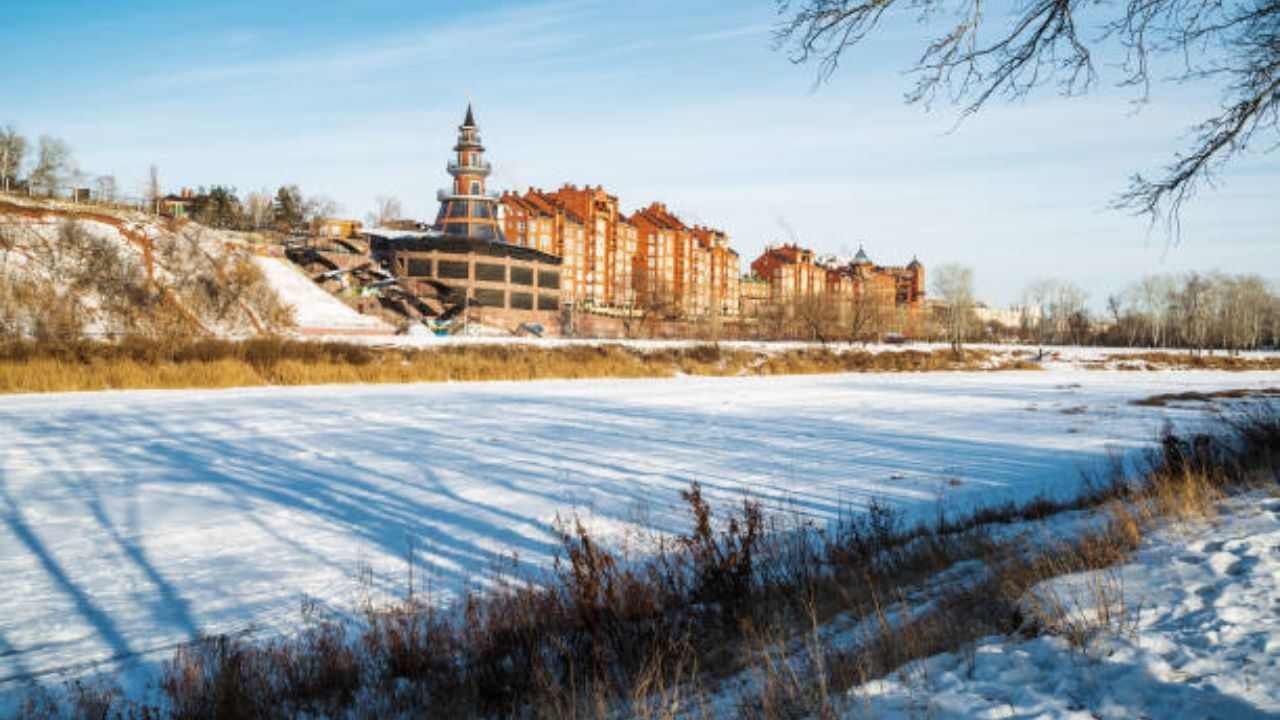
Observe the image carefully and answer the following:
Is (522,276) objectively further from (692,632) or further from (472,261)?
(692,632)

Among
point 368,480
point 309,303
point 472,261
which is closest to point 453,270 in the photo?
point 472,261

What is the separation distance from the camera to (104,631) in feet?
17.9

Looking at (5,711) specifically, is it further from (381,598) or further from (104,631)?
(381,598)

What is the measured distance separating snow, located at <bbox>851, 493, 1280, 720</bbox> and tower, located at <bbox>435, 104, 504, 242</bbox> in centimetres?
7228

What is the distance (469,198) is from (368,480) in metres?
68.0

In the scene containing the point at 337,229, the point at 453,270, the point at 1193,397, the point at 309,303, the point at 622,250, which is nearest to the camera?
the point at 1193,397

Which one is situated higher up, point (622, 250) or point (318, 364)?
point (622, 250)

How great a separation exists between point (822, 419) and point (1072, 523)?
10276mm

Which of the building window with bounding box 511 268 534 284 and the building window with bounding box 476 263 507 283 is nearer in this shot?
the building window with bounding box 476 263 507 283

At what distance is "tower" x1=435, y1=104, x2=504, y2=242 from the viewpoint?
244 ft

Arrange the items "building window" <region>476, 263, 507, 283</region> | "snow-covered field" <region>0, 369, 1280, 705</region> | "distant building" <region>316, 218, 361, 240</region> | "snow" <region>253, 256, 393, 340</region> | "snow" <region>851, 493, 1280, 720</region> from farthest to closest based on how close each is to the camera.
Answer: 1. "building window" <region>476, 263, 507, 283</region>
2. "distant building" <region>316, 218, 361, 240</region>
3. "snow" <region>253, 256, 393, 340</region>
4. "snow-covered field" <region>0, 369, 1280, 705</region>
5. "snow" <region>851, 493, 1280, 720</region>

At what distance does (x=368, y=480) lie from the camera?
10391mm

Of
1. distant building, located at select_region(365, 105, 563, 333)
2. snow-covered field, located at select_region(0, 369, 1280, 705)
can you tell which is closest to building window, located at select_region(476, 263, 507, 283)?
distant building, located at select_region(365, 105, 563, 333)

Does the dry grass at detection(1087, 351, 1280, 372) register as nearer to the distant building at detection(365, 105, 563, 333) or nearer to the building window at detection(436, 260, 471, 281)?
the distant building at detection(365, 105, 563, 333)
